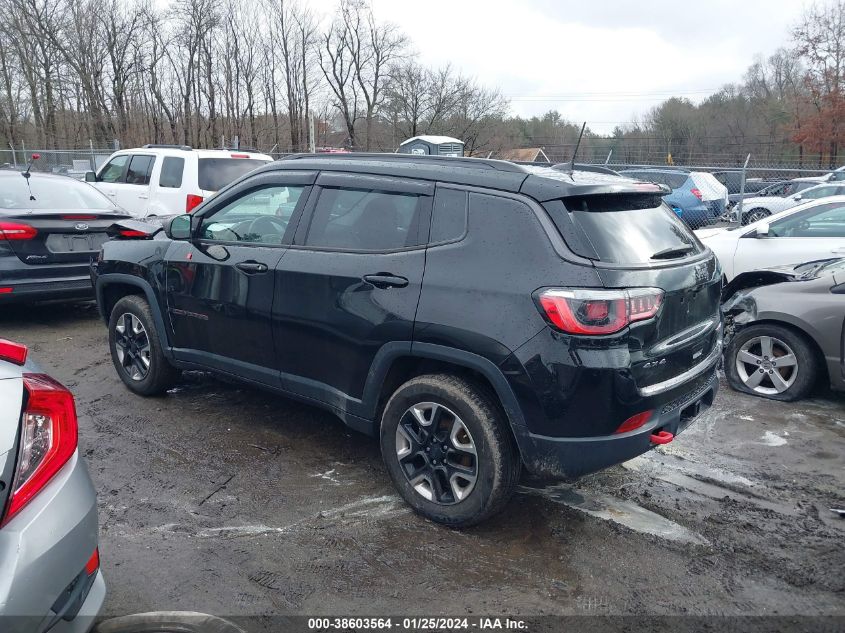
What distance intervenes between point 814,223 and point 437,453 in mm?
6470

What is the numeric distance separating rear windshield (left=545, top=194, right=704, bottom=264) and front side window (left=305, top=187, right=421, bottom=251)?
2.58ft

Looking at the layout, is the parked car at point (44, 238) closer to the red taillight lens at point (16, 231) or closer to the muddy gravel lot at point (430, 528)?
the red taillight lens at point (16, 231)

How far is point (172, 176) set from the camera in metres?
10.2

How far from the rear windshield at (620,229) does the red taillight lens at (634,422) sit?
72cm

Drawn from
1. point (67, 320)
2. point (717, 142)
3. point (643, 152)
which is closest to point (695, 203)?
point (643, 152)

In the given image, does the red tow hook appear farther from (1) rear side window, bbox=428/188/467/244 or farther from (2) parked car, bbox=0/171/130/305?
(2) parked car, bbox=0/171/130/305

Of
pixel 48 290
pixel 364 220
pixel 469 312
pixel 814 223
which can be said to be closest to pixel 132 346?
pixel 48 290

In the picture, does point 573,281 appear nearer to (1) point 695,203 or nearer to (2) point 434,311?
(2) point 434,311

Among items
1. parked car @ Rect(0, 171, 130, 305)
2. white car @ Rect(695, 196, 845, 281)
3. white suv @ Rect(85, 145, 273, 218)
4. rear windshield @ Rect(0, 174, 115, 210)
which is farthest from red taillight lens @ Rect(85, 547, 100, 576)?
white suv @ Rect(85, 145, 273, 218)

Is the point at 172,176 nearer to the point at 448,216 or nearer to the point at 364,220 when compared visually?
the point at 364,220

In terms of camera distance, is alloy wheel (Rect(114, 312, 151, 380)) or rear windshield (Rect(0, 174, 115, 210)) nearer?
alloy wheel (Rect(114, 312, 151, 380))

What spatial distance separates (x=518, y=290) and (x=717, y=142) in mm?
29033

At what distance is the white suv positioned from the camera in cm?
994

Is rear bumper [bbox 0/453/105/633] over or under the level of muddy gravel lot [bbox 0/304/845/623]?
over
